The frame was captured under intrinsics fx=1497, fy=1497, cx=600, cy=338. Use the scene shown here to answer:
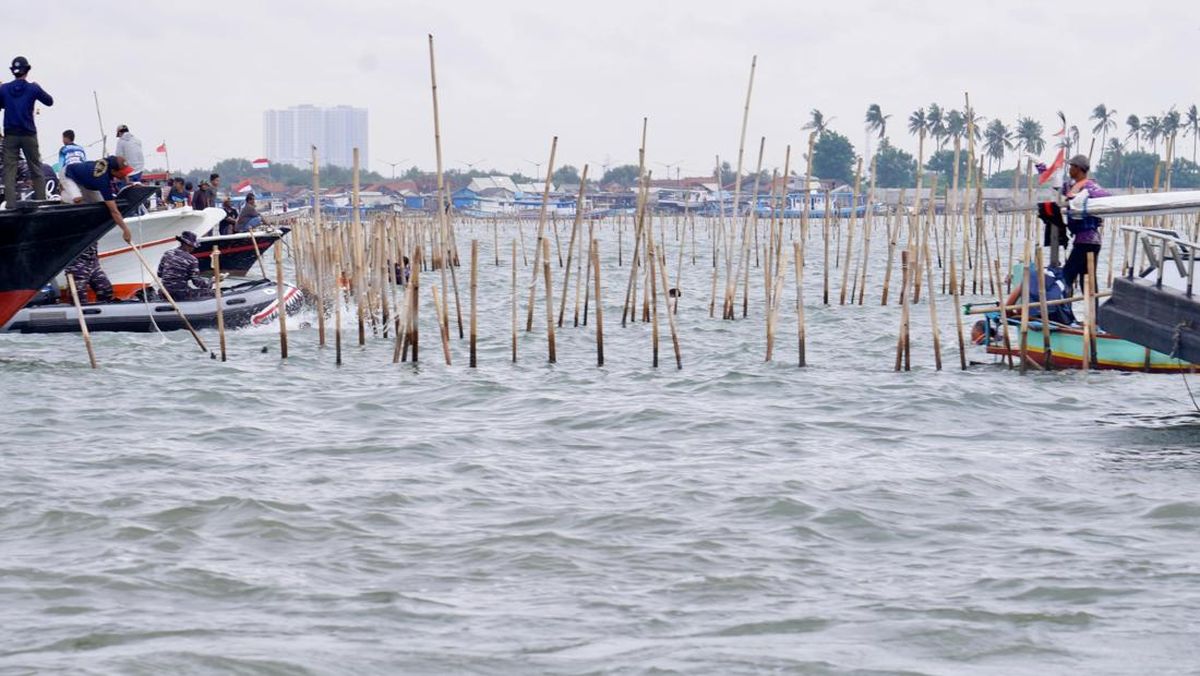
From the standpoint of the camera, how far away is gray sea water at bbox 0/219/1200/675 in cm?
600

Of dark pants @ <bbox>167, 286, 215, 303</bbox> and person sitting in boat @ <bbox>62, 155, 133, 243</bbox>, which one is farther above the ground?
person sitting in boat @ <bbox>62, 155, 133, 243</bbox>

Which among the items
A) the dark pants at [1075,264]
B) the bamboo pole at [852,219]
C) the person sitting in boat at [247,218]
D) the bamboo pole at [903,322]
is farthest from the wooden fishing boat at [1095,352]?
the person sitting in boat at [247,218]

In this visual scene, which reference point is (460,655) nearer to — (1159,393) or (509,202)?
(1159,393)

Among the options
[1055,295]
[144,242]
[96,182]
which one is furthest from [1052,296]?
[144,242]

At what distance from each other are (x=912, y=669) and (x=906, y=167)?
128 m

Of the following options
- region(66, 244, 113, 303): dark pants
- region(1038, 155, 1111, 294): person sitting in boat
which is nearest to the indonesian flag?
region(1038, 155, 1111, 294): person sitting in boat

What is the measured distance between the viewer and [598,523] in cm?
798

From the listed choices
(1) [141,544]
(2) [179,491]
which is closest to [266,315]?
(2) [179,491]

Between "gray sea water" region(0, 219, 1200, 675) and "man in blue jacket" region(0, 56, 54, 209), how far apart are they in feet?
7.65

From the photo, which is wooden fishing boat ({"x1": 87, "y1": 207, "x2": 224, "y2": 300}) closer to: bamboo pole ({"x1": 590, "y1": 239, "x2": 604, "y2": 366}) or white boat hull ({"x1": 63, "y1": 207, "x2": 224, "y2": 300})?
white boat hull ({"x1": 63, "y1": 207, "x2": 224, "y2": 300})

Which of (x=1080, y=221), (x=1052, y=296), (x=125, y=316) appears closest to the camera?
(x=1080, y=221)

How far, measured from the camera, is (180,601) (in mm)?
6559

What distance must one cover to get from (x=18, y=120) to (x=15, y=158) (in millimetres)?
581

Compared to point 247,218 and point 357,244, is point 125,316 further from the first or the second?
point 247,218
